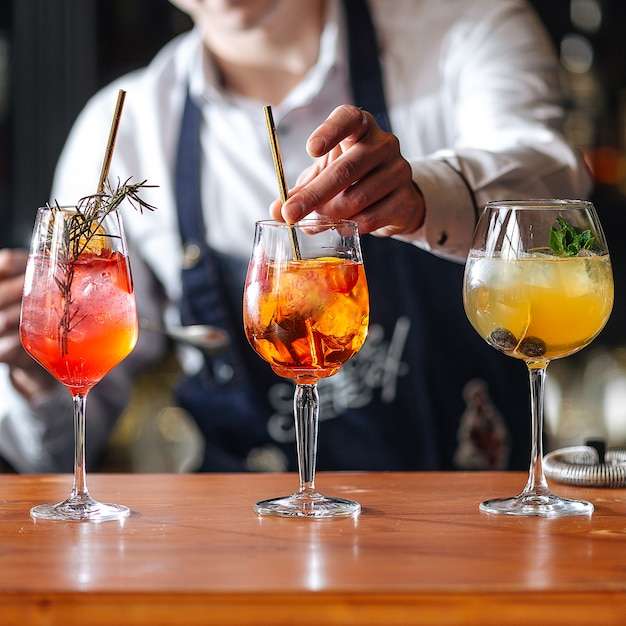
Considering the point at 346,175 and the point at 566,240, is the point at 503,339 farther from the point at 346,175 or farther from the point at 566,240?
the point at 346,175

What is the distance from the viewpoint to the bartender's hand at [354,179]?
43.5 inches

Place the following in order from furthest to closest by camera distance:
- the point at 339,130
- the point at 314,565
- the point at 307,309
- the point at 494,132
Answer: the point at 494,132 < the point at 339,130 < the point at 307,309 < the point at 314,565

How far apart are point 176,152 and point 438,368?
2.50 feet

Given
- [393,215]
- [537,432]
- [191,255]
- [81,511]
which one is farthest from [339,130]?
[191,255]

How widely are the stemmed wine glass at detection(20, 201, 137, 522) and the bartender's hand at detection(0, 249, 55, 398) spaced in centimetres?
67

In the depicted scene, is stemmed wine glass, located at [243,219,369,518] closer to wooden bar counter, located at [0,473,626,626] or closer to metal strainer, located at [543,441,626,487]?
wooden bar counter, located at [0,473,626,626]

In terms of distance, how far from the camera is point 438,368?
2.24 meters

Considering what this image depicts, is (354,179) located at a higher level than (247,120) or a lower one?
lower

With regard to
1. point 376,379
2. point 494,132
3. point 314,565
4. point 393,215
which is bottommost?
point 314,565

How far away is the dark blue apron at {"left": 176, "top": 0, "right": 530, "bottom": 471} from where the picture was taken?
2184 millimetres

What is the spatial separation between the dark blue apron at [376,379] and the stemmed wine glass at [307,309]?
3.66 feet

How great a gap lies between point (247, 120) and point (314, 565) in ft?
5.24

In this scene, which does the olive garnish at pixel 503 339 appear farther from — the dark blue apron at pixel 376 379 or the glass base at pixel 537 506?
the dark blue apron at pixel 376 379

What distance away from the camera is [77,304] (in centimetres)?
101
